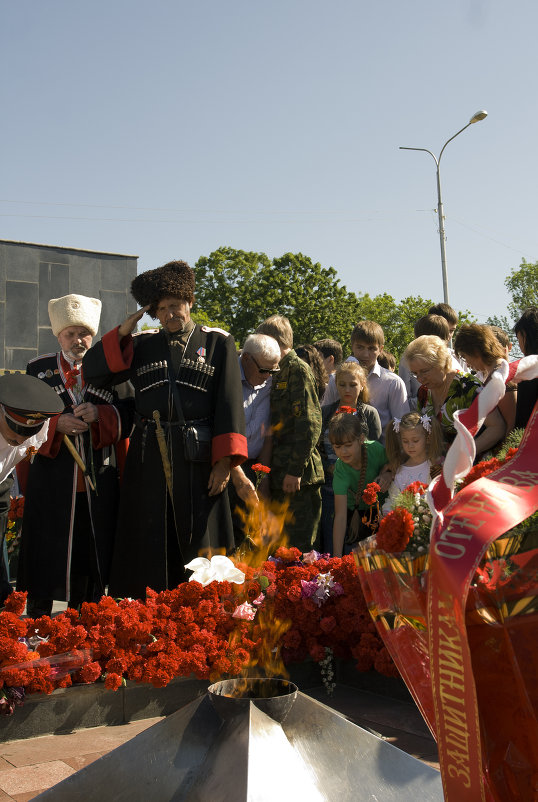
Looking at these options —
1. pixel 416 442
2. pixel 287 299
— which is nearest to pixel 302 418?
pixel 416 442

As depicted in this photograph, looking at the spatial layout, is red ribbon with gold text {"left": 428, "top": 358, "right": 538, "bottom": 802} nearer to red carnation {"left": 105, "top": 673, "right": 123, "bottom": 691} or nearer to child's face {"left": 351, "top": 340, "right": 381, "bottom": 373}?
red carnation {"left": 105, "top": 673, "right": 123, "bottom": 691}

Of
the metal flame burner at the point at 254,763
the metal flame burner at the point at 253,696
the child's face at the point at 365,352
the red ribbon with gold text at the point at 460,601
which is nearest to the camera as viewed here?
the red ribbon with gold text at the point at 460,601

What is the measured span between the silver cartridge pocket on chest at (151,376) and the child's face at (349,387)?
68.1 inches

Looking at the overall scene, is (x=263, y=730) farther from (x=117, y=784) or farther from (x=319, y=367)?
(x=319, y=367)

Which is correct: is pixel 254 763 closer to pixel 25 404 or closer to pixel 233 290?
pixel 25 404

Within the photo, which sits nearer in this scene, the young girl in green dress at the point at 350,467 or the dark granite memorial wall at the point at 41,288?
the young girl in green dress at the point at 350,467

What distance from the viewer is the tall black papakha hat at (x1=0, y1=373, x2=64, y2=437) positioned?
4152mm

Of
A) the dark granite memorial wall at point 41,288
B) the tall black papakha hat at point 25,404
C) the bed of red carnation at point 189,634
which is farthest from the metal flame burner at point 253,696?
the dark granite memorial wall at point 41,288

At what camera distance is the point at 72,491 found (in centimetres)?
543

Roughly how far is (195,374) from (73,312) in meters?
0.93

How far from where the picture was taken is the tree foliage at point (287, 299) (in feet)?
142

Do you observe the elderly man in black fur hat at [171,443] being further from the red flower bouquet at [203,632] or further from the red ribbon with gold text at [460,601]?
the red ribbon with gold text at [460,601]

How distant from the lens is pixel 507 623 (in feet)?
4.98

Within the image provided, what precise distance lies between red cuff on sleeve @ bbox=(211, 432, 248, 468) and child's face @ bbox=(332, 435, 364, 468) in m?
1.13
